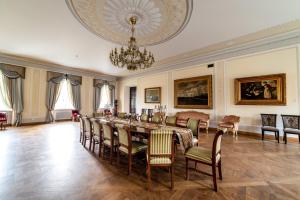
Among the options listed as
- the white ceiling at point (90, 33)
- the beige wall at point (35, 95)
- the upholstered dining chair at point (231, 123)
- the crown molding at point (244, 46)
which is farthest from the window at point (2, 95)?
the upholstered dining chair at point (231, 123)

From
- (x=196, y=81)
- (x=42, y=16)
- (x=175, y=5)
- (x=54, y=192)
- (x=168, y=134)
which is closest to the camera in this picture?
(x=54, y=192)

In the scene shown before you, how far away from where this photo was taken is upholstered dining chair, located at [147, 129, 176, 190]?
7.31 ft

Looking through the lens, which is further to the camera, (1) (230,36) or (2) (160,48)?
(2) (160,48)

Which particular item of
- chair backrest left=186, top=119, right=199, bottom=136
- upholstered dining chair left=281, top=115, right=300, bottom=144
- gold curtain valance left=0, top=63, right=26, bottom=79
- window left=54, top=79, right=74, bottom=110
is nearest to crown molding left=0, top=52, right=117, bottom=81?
gold curtain valance left=0, top=63, right=26, bottom=79

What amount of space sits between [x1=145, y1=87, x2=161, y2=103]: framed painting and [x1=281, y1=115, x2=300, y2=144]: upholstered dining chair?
544 centimetres

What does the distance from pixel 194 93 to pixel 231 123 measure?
6.97ft

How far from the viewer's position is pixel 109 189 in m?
2.18

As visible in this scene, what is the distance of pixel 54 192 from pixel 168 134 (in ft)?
5.98

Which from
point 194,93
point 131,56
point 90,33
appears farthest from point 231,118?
point 90,33

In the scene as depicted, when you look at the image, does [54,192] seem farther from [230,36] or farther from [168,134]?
[230,36]

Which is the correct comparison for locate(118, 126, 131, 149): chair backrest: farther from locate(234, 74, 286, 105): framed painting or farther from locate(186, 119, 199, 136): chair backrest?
locate(234, 74, 286, 105): framed painting

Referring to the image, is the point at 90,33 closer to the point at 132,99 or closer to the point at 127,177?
the point at 127,177

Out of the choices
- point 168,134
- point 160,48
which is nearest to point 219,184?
point 168,134

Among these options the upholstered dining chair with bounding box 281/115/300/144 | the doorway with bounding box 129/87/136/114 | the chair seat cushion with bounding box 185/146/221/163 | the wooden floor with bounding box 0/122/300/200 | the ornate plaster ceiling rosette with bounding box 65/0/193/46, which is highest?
the ornate plaster ceiling rosette with bounding box 65/0/193/46
